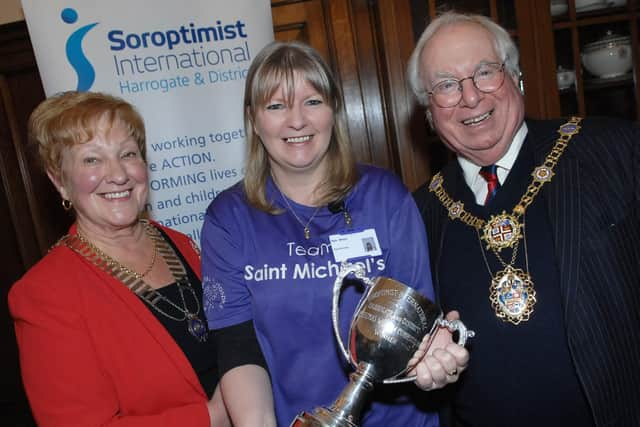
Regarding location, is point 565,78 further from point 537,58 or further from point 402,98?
point 402,98

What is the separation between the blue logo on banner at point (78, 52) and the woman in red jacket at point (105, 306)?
0.96 metres

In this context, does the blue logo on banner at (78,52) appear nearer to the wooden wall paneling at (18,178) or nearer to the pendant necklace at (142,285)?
the wooden wall paneling at (18,178)

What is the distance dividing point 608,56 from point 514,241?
2.11 metres

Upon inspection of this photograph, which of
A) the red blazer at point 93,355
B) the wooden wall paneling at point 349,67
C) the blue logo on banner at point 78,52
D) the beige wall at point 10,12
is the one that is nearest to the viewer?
the red blazer at point 93,355

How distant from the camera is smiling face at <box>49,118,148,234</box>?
58.6 inches

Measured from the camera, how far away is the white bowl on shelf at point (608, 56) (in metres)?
3.01

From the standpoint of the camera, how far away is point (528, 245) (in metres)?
1.48

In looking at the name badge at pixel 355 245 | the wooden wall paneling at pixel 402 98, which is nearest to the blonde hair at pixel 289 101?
the name badge at pixel 355 245

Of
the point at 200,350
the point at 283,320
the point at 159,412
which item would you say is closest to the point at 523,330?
the point at 283,320

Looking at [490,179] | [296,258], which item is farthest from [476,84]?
[296,258]

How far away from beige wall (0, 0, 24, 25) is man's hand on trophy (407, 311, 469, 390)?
279 centimetres

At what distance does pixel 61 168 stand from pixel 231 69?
50.5 inches

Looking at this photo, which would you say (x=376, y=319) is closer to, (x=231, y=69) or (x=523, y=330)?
(x=523, y=330)

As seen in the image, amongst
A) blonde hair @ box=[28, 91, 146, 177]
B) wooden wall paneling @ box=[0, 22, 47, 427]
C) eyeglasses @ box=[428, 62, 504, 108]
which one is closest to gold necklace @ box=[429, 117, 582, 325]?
eyeglasses @ box=[428, 62, 504, 108]
